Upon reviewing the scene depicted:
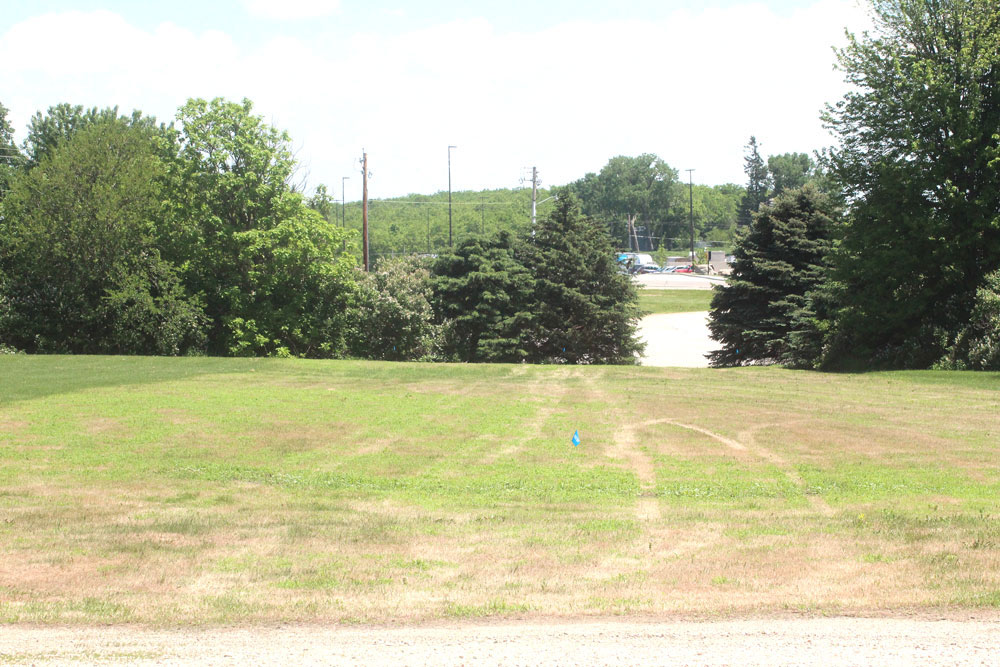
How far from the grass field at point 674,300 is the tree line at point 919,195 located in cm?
4547

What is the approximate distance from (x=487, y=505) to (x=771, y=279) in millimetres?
33153

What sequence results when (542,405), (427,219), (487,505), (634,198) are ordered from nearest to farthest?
(487,505) → (542,405) → (427,219) → (634,198)

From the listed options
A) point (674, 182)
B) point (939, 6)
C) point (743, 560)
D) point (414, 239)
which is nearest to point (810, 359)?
point (939, 6)

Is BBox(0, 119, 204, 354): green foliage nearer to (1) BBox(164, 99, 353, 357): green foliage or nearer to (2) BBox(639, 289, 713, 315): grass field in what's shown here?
(1) BBox(164, 99, 353, 357): green foliage

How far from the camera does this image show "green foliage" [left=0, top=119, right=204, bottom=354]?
38844 mm

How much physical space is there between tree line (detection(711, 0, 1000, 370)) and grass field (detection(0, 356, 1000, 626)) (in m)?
7.91

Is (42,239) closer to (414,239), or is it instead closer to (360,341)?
(360,341)

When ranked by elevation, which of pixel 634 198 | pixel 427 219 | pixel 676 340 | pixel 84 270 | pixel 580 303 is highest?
pixel 634 198

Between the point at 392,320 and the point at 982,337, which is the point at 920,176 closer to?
the point at 982,337

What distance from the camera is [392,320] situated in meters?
42.7

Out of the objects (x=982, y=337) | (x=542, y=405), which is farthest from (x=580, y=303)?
(x=542, y=405)

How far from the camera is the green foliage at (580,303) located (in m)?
45.9

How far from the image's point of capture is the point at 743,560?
28.0ft

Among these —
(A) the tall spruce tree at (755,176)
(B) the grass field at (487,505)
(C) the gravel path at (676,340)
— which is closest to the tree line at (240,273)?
(C) the gravel path at (676,340)
